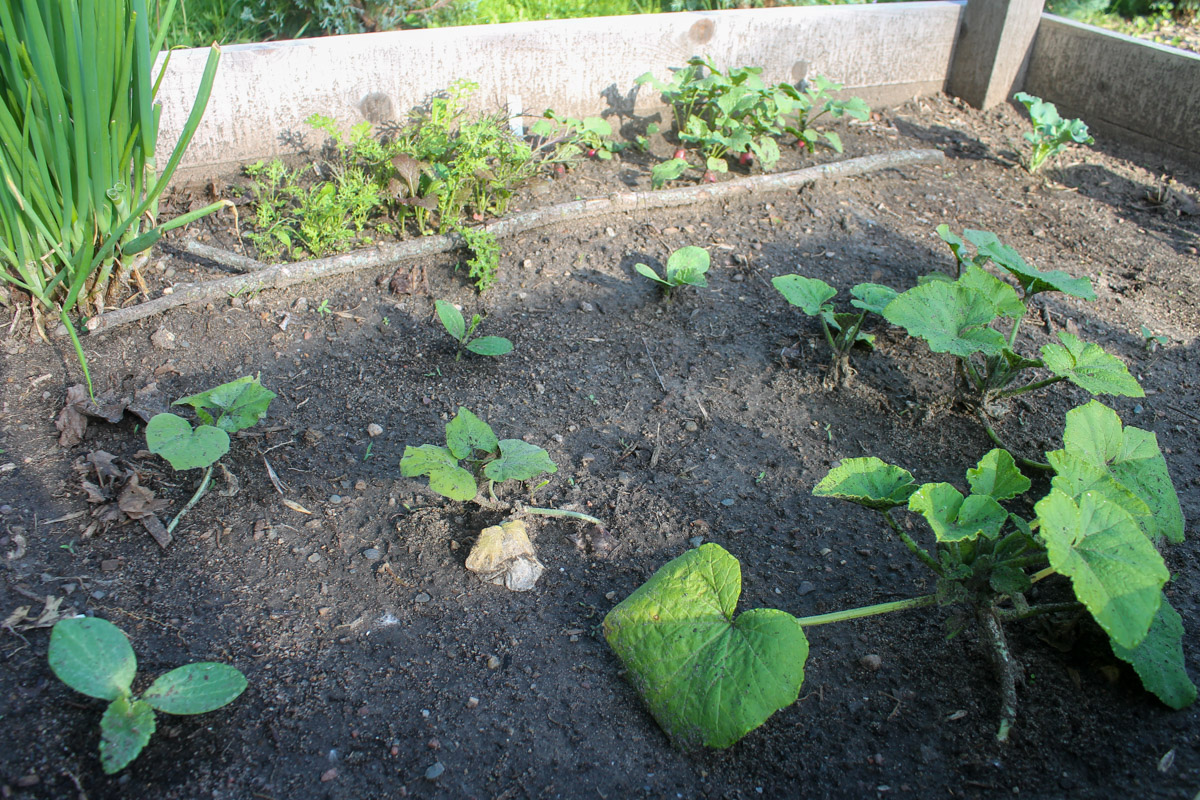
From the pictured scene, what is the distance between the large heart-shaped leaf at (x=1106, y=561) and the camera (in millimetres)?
1245

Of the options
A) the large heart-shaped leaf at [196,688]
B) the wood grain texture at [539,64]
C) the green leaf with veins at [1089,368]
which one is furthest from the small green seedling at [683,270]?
the large heart-shaped leaf at [196,688]

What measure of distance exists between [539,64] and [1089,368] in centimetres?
251

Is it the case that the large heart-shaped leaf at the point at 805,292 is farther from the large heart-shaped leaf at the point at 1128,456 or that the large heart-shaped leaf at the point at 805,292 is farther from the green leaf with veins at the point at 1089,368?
the large heart-shaped leaf at the point at 1128,456

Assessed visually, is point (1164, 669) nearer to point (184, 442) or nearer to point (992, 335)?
point (992, 335)

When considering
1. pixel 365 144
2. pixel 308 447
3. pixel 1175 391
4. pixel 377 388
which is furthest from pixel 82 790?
pixel 1175 391

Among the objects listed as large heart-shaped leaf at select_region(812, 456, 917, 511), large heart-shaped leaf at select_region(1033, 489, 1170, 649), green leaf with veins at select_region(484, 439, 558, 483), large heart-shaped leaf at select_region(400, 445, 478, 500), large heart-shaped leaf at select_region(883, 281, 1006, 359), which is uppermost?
large heart-shaped leaf at select_region(883, 281, 1006, 359)

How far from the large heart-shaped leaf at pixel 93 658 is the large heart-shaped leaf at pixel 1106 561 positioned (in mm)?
1636

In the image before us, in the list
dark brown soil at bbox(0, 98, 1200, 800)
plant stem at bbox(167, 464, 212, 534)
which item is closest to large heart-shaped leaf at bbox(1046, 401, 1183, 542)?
dark brown soil at bbox(0, 98, 1200, 800)

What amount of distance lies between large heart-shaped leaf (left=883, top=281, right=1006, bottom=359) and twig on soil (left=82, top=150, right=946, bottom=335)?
1322 millimetres

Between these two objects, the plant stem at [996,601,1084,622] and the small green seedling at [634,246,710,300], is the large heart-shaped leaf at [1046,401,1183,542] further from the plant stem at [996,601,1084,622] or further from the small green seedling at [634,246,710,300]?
the small green seedling at [634,246,710,300]

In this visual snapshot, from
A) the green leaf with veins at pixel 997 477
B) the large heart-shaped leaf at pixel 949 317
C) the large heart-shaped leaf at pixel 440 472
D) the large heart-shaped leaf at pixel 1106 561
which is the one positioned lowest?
the large heart-shaped leaf at pixel 440 472

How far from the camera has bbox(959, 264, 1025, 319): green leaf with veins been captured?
209 centimetres

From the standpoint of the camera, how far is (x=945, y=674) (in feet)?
5.26

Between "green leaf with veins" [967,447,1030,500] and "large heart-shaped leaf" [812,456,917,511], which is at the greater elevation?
"green leaf with veins" [967,447,1030,500]
